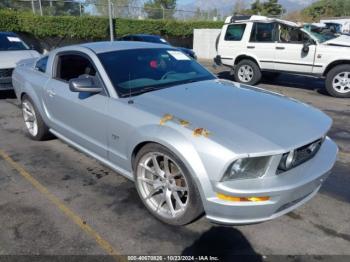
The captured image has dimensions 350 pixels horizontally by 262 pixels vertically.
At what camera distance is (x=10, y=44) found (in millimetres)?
9094

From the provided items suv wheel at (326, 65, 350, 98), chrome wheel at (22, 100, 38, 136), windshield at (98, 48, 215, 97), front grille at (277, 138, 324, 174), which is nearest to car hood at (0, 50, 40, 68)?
chrome wheel at (22, 100, 38, 136)

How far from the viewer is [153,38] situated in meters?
15.4

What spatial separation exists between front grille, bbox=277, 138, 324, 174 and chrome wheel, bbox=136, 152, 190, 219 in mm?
781

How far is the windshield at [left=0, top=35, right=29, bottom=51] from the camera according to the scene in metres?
8.93

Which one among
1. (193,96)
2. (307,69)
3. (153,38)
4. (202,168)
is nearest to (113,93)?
(193,96)

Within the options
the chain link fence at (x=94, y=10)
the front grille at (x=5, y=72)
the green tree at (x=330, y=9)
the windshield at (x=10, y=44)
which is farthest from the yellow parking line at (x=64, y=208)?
the green tree at (x=330, y=9)

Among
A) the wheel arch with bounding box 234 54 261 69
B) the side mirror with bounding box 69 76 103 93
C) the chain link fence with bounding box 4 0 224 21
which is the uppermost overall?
the chain link fence with bounding box 4 0 224 21

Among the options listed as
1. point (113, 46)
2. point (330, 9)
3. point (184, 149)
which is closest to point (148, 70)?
point (113, 46)

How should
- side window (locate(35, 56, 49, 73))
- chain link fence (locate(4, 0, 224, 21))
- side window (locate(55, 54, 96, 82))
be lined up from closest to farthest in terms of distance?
side window (locate(55, 54, 96, 82)) < side window (locate(35, 56, 49, 73)) < chain link fence (locate(4, 0, 224, 21))

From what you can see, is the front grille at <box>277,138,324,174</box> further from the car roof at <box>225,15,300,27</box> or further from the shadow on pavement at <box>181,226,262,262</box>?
the car roof at <box>225,15,300,27</box>

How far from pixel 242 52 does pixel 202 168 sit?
807 centimetres

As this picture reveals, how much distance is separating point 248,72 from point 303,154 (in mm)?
7563

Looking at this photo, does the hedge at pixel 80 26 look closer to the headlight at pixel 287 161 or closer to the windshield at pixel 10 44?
the windshield at pixel 10 44

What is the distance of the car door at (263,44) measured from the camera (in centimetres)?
942
